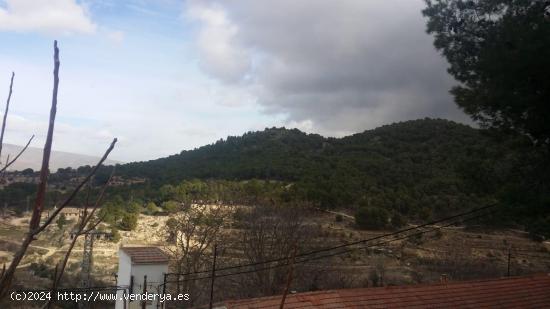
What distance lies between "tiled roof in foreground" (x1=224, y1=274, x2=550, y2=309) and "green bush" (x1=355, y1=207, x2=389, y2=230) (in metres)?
22.3

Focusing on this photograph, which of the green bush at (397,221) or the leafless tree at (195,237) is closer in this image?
the leafless tree at (195,237)

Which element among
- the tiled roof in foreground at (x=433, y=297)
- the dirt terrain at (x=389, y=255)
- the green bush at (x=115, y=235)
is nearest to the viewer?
the tiled roof in foreground at (x=433, y=297)

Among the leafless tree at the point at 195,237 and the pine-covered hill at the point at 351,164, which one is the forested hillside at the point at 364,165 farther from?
the leafless tree at the point at 195,237

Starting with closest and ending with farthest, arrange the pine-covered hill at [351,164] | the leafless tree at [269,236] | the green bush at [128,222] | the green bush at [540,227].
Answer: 1. the green bush at [540,227]
2. the leafless tree at [269,236]
3. the green bush at [128,222]
4. the pine-covered hill at [351,164]

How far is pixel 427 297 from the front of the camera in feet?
38.4

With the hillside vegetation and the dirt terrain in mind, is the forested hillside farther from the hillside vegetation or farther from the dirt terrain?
the dirt terrain

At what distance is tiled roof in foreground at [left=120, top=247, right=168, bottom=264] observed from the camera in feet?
42.2

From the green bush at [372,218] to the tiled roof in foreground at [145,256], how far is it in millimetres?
25848

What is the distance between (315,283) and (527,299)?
31.4ft

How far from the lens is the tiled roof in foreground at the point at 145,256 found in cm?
1285

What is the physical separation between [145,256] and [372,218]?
2667 centimetres

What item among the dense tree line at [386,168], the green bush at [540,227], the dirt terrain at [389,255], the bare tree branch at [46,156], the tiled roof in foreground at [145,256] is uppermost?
the dense tree line at [386,168]

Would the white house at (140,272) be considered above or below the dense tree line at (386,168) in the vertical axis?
below

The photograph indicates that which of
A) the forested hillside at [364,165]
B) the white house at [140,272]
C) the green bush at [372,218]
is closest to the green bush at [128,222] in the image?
the forested hillside at [364,165]
